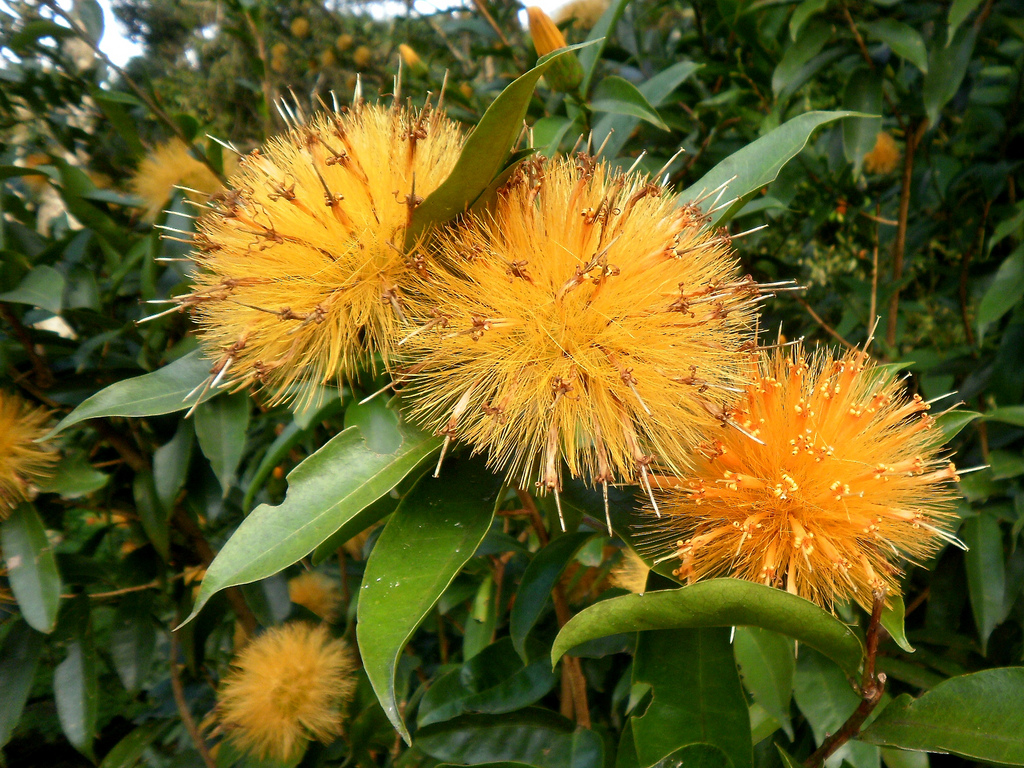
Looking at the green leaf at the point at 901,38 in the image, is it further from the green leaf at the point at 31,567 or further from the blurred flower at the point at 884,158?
the green leaf at the point at 31,567

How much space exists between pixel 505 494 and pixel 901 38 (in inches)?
44.1

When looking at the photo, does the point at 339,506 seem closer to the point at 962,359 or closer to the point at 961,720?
the point at 961,720

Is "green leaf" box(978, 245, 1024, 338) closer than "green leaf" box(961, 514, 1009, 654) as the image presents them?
No

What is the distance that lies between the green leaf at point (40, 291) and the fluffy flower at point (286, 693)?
26.8 inches

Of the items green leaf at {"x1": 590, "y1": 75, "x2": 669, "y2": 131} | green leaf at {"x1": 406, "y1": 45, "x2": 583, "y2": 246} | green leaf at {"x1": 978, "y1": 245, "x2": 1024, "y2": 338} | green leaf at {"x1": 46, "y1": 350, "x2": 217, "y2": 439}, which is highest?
green leaf at {"x1": 590, "y1": 75, "x2": 669, "y2": 131}

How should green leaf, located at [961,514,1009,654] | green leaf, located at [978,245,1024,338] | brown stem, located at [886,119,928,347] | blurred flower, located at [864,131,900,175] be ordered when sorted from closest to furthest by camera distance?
green leaf, located at [961,514,1009,654], green leaf, located at [978,245,1024,338], brown stem, located at [886,119,928,347], blurred flower, located at [864,131,900,175]

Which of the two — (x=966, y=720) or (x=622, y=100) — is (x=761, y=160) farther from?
(x=966, y=720)

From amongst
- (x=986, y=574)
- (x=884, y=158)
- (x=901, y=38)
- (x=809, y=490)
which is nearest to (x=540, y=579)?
(x=809, y=490)

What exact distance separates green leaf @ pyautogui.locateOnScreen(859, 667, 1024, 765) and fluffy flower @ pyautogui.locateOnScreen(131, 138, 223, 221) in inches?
53.8

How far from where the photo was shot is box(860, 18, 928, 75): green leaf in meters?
1.23

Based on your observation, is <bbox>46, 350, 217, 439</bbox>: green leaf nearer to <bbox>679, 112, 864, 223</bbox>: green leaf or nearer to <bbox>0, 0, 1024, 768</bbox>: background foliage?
<bbox>0, 0, 1024, 768</bbox>: background foliage

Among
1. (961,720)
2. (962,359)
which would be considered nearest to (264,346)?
(961,720)

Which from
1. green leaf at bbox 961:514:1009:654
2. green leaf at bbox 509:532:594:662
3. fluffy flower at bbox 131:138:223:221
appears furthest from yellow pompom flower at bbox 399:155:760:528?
fluffy flower at bbox 131:138:223:221

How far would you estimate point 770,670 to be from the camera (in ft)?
3.05
